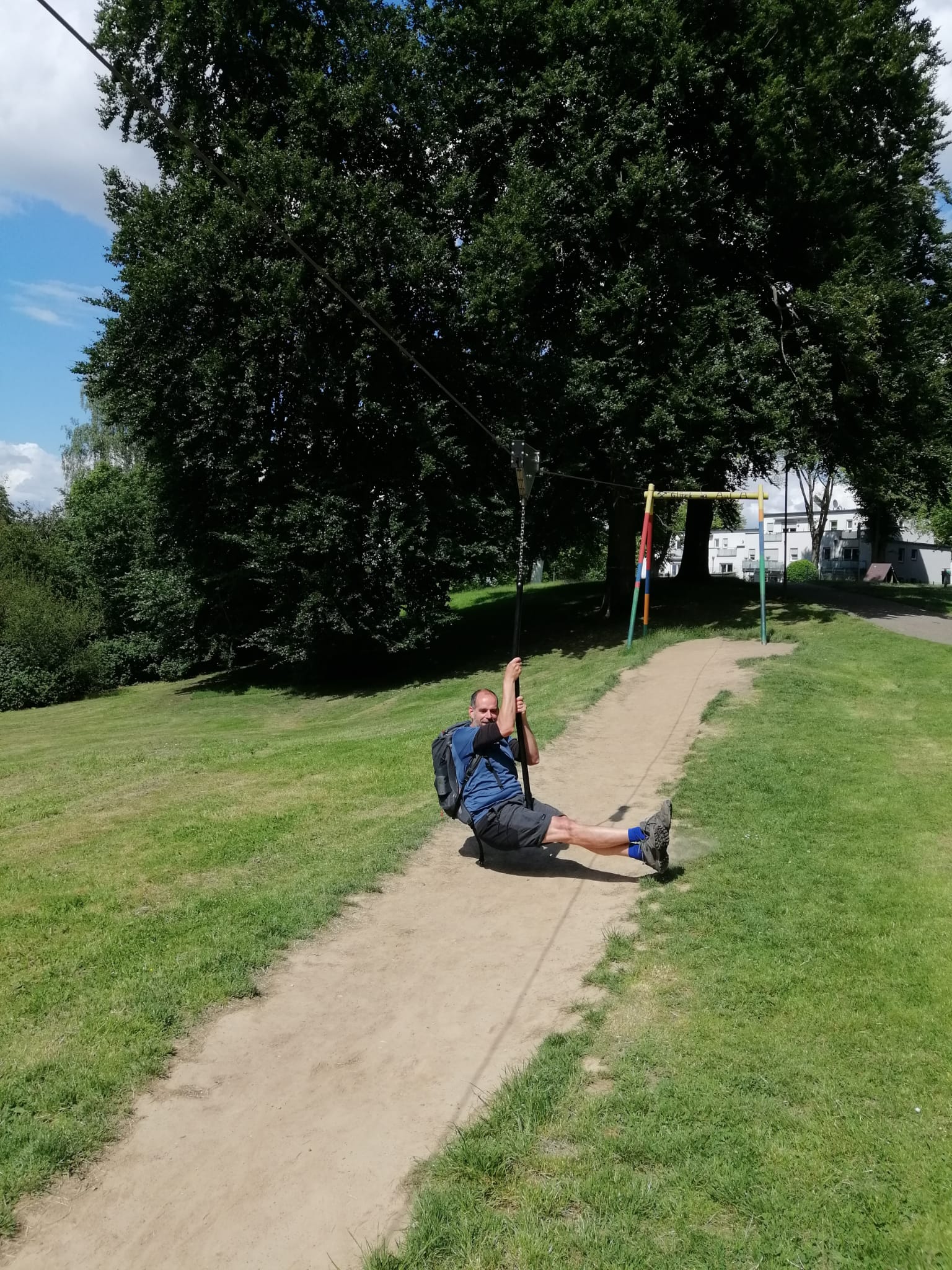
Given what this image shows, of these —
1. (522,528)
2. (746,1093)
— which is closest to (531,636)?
(522,528)

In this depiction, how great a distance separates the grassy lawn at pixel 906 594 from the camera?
2470 centimetres

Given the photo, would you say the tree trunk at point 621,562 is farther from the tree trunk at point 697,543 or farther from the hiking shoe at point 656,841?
the hiking shoe at point 656,841

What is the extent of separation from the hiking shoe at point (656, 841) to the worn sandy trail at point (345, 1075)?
292 millimetres

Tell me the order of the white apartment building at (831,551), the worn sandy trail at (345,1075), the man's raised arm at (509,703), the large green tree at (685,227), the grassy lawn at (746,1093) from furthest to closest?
the white apartment building at (831,551), the large green tree at (685,227), the man's raised arm at (509,703), the worn sandy trail at (345,1075), the grassy lawn at (746,1093)

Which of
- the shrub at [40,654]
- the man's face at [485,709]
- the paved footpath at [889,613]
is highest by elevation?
the man's face at [485,709]

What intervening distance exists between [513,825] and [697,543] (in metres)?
25.4

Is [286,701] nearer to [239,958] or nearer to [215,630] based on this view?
[215,630]

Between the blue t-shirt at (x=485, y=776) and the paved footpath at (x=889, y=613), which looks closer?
the blue t-shirt at (x=485, y=776)

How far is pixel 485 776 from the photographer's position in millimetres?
6969

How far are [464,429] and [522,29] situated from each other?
28.9 feet

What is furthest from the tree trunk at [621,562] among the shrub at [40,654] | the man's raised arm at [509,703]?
the shrub at [40,654]

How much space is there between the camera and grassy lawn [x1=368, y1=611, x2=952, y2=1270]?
3.30 m

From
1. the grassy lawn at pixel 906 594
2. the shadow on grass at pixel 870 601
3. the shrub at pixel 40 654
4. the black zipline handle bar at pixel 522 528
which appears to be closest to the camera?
the black zipline handle bar at pixel 522 528

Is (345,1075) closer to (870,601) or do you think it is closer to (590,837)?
(590,837)
